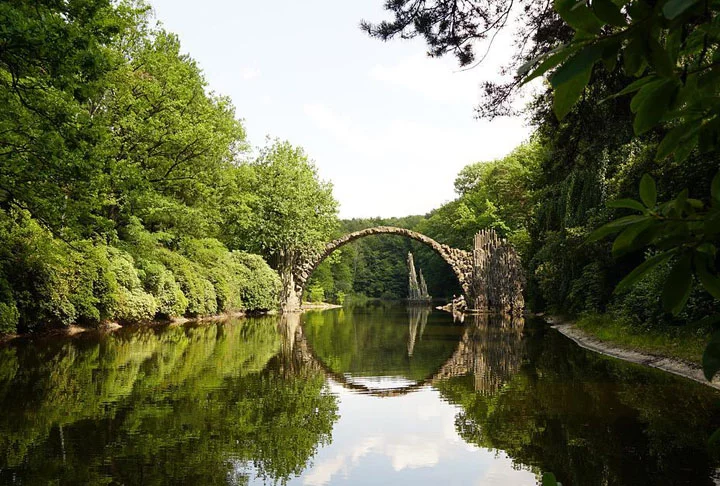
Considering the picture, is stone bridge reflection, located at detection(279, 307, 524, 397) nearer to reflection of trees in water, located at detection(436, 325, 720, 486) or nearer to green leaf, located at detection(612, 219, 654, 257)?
reflection of trees in water, located at detection(436, 325, 720, 486)

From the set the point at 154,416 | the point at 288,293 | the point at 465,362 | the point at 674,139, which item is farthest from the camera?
the point at 288,293

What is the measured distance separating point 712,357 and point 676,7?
23.6 inches

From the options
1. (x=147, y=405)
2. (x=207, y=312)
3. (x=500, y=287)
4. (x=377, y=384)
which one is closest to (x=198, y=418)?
(x=147, y=405)

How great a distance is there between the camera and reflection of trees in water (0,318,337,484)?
4566mm

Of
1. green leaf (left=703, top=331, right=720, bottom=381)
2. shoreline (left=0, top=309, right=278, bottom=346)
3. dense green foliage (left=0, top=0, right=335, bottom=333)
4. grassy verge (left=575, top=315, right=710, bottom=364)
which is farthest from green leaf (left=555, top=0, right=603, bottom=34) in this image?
shoreline (left=0, top=309, right=278, bottom=346)

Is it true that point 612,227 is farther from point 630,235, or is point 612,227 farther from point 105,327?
point 105,327

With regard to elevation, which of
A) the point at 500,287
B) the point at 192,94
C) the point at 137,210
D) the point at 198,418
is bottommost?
the point at 198,418

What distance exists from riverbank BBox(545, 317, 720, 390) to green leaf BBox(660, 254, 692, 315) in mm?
6640

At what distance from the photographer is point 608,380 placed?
9086 millimetres

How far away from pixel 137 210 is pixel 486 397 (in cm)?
1794

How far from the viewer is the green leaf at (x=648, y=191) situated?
3.24ft

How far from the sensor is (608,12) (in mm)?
897

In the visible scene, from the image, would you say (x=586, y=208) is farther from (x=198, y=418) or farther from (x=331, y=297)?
(x=331, y=297)

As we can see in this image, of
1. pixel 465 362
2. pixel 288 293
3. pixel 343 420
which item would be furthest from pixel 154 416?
pixel 288 293
